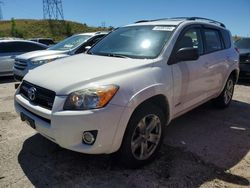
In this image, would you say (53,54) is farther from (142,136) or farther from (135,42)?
(142,136)

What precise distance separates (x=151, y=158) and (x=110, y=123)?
0.95 metres

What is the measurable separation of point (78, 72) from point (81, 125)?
31.5 inches

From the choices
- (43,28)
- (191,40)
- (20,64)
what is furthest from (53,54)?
(43,28)

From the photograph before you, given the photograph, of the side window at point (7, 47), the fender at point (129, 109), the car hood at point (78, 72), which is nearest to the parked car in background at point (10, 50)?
the side window at point (7, 47)

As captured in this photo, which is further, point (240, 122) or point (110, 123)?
point (240, 122)

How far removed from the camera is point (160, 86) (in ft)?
11.6

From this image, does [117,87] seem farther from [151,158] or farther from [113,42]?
[113,42]

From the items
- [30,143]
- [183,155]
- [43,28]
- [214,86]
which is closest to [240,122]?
[214,86]

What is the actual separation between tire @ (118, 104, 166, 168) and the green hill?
174ft

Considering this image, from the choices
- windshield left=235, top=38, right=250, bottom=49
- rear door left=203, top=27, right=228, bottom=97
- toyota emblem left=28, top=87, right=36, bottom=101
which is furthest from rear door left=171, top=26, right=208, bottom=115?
windshield left=235, top=38, right=250, bottom=49

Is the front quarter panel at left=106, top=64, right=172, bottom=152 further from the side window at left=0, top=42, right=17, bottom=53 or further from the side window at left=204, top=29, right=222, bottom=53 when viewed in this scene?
the side window at left=0, top=42, right=17, bottom=53

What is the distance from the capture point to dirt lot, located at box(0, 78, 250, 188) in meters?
3.21

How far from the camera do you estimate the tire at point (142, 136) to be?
3.22 metres

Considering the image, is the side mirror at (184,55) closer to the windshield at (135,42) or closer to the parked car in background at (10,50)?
the windshield at (135,42)
